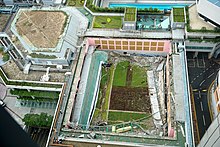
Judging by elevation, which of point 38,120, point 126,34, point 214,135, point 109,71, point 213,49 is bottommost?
point 214,135

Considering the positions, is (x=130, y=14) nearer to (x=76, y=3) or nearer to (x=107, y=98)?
(x=76, y=3)

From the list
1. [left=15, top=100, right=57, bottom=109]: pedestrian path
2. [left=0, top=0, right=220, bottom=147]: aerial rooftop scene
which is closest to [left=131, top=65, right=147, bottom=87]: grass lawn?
[left=0, top=0, right=220, bottom=147]: aerial rooftop scene

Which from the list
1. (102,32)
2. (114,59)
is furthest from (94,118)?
(102,32)

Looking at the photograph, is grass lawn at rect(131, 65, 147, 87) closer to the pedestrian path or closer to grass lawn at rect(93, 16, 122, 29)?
grass lawn at rect(93, 16, 122, 29)

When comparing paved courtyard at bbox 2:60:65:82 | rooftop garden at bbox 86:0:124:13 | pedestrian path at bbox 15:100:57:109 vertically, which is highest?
rooftop garden at bbox 86:0:124:13

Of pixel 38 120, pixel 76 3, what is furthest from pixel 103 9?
pixel 38 120

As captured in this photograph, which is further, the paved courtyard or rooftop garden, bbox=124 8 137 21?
rooftop garden, bbox=124 8 137 21

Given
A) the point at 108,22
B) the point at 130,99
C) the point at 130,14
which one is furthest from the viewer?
the point at 108,22

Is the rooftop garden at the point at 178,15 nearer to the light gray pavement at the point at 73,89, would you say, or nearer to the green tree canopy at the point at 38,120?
the light gray pavement at the point at 73,89
